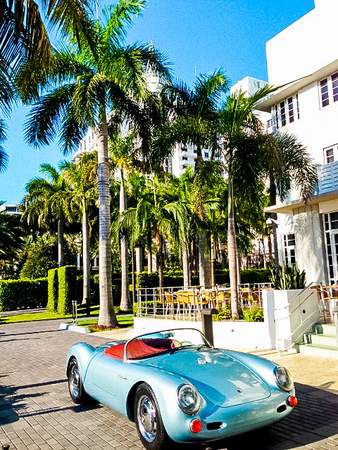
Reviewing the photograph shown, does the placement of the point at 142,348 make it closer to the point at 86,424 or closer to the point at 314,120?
the point at 86,424

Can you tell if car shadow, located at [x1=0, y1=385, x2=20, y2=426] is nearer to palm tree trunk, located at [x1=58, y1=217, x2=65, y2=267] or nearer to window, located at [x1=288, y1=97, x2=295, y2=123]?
window, located at [x1=288, y1=97, x2=295, y2=123]

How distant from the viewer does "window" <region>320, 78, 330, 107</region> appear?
1717 centimetres

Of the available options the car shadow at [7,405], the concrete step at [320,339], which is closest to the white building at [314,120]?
the concrete step at [320,339]

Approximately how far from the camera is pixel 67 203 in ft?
111

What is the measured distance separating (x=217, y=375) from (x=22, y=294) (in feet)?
109

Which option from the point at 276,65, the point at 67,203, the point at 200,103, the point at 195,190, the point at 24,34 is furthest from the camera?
the point at 67,203

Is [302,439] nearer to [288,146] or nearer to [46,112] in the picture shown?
[288,146]

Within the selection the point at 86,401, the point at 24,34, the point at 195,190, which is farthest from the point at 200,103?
the point at 86,401

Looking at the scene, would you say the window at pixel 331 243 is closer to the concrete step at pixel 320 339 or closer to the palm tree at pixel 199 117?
the palm tree at pixel 199 117

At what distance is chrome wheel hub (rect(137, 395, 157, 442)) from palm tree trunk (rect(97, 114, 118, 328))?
41.8 feet

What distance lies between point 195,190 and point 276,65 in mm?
9328

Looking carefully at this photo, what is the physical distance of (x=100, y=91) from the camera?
1641 centimetres

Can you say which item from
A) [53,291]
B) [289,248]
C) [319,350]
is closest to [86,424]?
[319,350]

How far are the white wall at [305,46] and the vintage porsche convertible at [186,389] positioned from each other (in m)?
15.0
